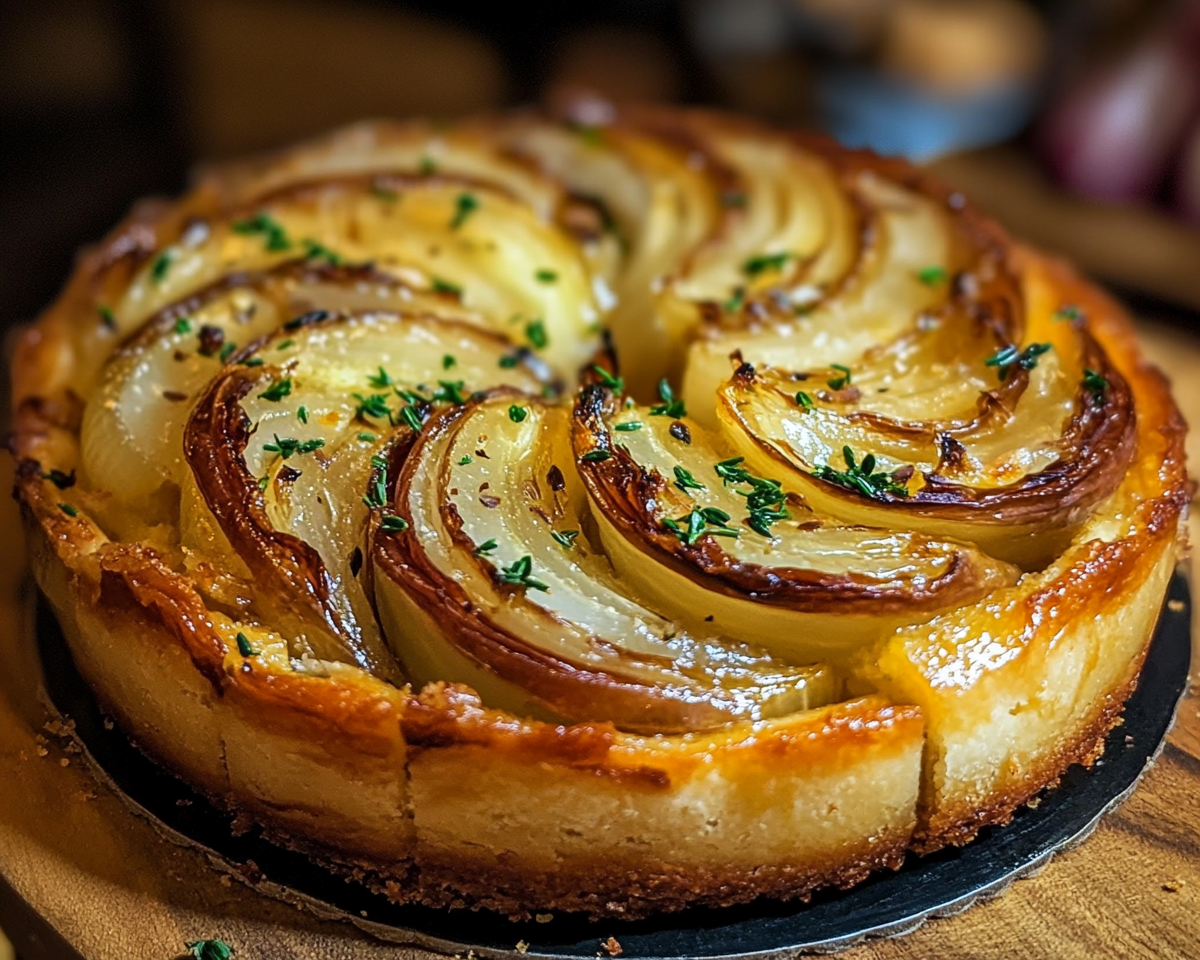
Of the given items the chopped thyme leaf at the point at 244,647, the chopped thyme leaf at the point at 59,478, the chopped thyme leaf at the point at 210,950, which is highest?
the chopped thyme leaf at the point at 59,478

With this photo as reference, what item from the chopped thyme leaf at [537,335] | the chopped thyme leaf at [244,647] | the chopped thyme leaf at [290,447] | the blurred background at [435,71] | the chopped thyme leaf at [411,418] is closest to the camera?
the chopped thyme leaf at [244,647]

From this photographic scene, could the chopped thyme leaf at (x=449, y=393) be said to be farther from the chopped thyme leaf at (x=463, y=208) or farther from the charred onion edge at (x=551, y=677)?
the chopped thyme leaf at (x=463, y=208)

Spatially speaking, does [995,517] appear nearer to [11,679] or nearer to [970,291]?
[970,291]

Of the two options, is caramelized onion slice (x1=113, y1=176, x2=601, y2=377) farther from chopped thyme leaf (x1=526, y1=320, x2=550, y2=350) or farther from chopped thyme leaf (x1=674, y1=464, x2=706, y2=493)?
chopped thyme leaf (x1=674, y1=464, x2=706, y2=493)

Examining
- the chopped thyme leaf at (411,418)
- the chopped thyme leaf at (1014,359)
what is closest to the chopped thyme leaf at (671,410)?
the chopped thyme leaf at (411,418)

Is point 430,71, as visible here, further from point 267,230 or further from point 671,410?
point 671,410

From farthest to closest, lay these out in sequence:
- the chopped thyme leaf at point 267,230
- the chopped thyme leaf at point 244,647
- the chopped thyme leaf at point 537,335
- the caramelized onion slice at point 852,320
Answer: the chopped thyme leaf at point 267,230 < the chopped thyme leaf at point 537,335 < the caramelized onion slice at point 852,320 < the chopped thyme leaf at point 244,647

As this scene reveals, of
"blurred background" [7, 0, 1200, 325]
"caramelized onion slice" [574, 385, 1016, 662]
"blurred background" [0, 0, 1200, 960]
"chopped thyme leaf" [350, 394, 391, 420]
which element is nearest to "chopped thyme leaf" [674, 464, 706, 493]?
"caramelized onion slice" [574, 385, 1016, 662]

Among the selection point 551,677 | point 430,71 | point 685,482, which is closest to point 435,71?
point 430,71
